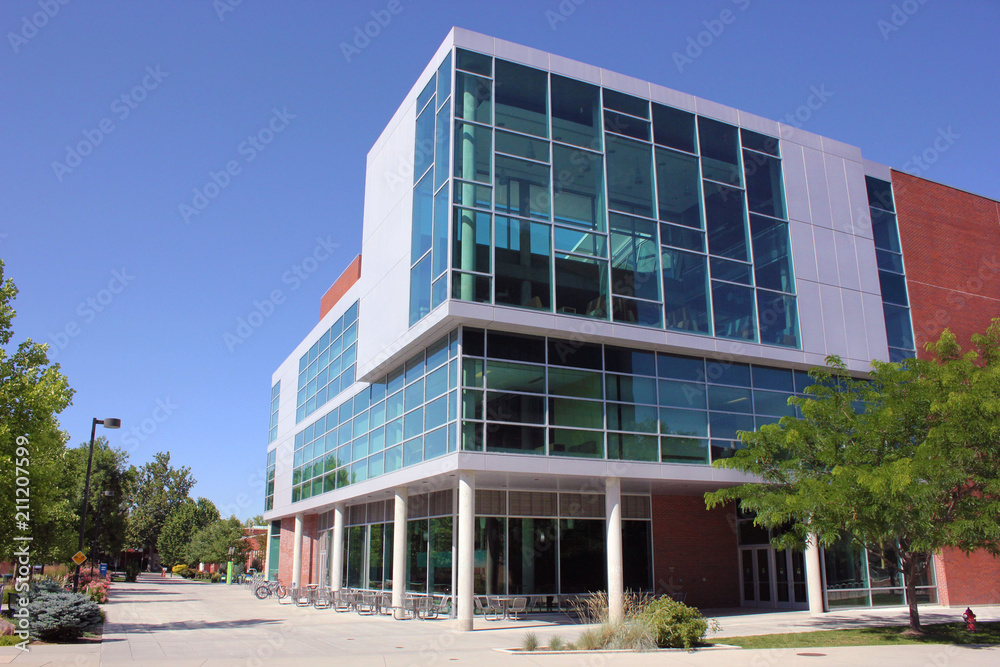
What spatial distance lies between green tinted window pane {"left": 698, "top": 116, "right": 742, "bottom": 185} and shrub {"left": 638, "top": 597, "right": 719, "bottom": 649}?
15448 mm

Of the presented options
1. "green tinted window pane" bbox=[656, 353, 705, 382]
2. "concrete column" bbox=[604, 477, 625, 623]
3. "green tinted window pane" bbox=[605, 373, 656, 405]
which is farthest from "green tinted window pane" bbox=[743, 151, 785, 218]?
"concrete column" bbox=[604, 477, 625, 623]

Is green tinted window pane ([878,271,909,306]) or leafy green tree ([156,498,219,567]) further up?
green tinted window pane ([878,271,909,306])

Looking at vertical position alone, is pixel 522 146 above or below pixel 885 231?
above

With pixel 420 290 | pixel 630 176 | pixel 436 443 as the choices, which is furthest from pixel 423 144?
pixel 436 443

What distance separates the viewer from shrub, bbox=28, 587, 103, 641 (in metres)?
17.1

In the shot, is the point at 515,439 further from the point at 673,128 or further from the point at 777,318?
the point at 673,128

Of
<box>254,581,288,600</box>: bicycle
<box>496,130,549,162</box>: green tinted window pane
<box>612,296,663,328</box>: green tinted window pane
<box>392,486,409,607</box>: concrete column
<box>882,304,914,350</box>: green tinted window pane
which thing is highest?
<box>496,130,549,162</box>: green tinted window pane

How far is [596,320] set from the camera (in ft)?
72.6

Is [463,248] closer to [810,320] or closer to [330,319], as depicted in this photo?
[810,320]

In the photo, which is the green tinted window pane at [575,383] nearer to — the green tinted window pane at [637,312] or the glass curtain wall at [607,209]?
the glass curtain wall at [607,209]

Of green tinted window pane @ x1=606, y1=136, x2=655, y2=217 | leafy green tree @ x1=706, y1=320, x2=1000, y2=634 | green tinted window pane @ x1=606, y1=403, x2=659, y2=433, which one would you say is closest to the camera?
leafy green tree @ x1=706, y1=320, x2=1000, y2=634

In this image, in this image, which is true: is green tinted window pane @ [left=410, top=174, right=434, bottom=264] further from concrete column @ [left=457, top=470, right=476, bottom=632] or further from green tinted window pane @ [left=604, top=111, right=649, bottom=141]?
concrete column @ [left=457, top=470, right=476, bottom=632]

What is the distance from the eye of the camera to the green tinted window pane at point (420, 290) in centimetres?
2239

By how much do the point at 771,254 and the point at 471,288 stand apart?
38.7 feet
